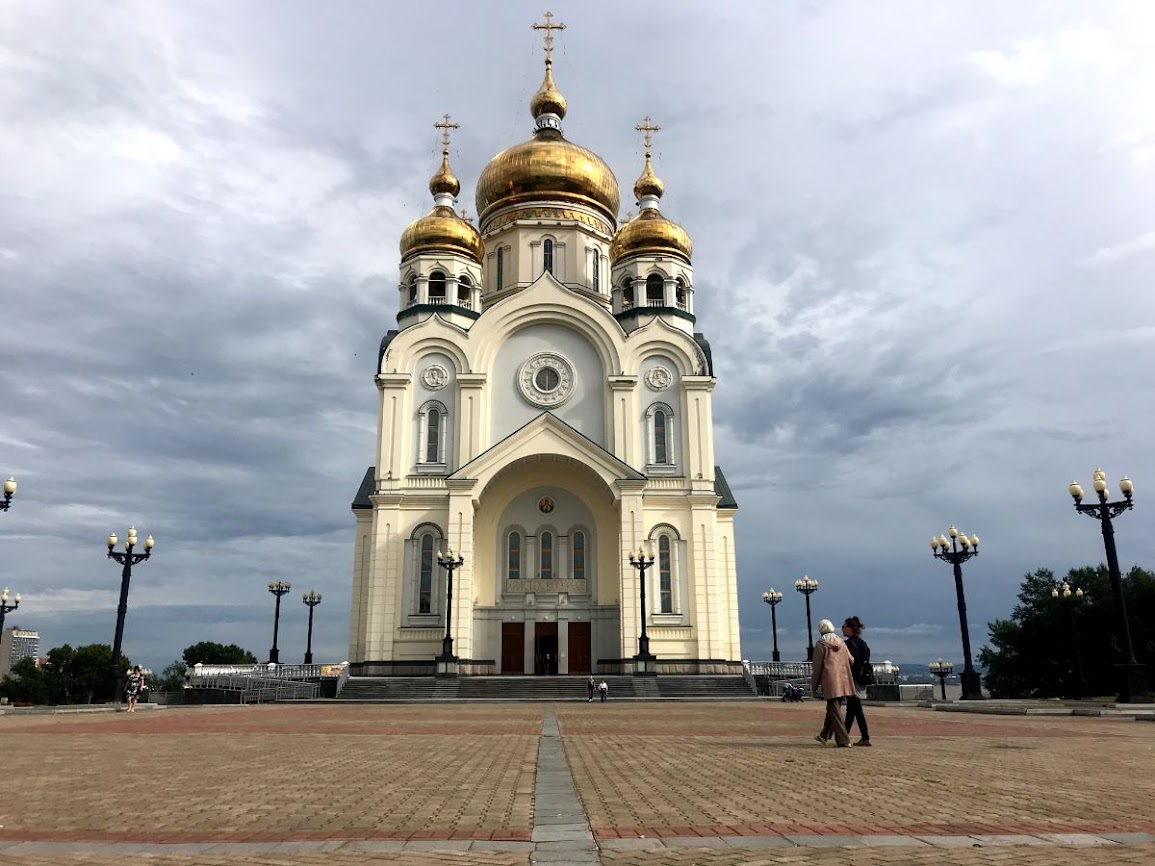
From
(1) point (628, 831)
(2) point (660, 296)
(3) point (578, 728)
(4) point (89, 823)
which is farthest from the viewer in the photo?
(2) point (660, 296)

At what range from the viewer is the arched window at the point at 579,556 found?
37.9m

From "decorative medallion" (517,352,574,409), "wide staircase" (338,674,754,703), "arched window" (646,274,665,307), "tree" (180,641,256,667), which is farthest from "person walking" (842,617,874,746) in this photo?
"tree" (180,641,256,667)

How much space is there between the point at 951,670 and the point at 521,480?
19.8 meters

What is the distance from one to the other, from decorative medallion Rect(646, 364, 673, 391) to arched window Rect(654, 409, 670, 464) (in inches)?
44.2

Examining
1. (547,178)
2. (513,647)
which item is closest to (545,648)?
(513,647)

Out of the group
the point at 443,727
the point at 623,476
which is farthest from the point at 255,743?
the point at 623,476

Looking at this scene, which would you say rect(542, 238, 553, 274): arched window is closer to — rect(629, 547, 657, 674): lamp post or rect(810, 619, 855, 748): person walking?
rect(629, 547, 657, 674): lamp post

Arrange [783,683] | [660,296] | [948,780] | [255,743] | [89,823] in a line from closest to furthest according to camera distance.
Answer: [89,823] → [948,780] → [255,743] → [783,683] → [660,296]

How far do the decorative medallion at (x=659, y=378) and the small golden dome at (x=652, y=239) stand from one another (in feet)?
21.4

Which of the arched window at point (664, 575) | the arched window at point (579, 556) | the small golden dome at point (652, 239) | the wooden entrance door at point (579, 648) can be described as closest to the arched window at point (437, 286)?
the small golden dome at point (652, 239)

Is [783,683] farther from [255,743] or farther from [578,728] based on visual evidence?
[255,743]

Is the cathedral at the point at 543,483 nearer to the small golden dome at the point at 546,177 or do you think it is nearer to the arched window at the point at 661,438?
the arched window at the point at 661,438

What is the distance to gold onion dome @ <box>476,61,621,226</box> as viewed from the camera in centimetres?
4528

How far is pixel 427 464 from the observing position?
37656mm
